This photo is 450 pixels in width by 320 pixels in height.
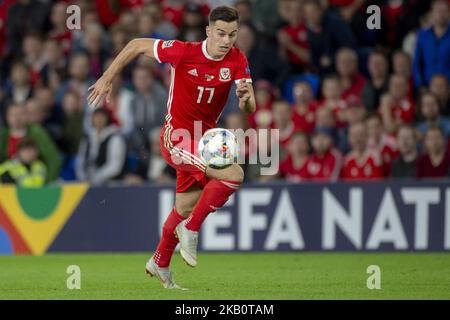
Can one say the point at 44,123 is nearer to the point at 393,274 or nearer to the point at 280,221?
the point at 280,221

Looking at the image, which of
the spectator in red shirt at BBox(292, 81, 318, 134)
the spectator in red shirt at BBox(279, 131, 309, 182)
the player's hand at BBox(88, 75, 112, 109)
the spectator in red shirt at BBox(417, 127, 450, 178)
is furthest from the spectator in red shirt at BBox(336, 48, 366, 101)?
the player's hand at BBox(88, 75, 112, 109)

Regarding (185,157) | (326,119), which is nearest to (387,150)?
(326,119)

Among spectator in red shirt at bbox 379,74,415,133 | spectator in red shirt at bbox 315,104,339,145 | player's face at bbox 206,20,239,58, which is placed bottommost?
Result: spectator in red shirt at bbox 315,104,339,145

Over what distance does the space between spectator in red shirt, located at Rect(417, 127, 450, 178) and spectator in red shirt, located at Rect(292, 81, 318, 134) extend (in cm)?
162

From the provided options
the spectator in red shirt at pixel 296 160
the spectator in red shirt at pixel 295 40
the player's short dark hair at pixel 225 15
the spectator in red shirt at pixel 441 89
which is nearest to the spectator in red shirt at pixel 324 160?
the spectator in red shirt at pixel 296 160

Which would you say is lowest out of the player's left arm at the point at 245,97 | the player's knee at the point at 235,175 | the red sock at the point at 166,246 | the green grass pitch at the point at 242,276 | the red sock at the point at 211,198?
the green grass pitch at the point at 242,276

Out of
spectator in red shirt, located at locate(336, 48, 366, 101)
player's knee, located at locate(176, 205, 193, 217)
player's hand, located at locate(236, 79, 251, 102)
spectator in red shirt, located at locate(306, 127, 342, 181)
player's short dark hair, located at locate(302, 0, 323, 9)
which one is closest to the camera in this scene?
player's hand, located at locate(236, 79, 251, 102)

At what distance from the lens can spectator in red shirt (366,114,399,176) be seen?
12.9 meters

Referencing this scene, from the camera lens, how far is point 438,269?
33.9 feet

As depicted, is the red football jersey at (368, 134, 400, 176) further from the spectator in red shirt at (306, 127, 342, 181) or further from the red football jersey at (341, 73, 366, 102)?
the red football jersey at (341, 73, 366, 102)

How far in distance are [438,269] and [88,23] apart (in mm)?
6806

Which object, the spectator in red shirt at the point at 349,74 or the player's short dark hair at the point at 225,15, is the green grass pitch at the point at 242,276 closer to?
the player's short dark hair at the point at 225,15

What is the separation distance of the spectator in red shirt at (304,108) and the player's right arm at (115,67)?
207 inches

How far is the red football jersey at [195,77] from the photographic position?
8.61 metres
